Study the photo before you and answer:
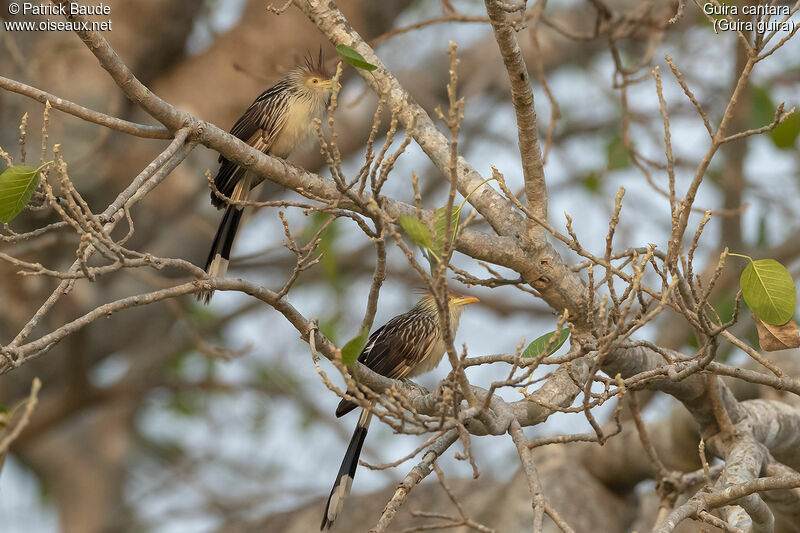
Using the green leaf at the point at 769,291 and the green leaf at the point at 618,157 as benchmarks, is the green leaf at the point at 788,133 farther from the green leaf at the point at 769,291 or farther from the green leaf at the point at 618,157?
the green leaf at the point at 769,291

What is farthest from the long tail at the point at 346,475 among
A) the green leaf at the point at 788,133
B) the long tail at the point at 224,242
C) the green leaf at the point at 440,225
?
the green leaf at the point at 788,133

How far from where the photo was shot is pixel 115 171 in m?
5.06

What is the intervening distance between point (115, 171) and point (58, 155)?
3373 mm

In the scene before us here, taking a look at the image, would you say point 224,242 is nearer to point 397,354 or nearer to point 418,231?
point 397,354

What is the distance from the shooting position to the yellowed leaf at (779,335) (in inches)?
84.5

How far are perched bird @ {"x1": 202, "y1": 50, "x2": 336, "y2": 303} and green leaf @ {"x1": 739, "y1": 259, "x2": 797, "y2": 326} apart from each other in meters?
1.65

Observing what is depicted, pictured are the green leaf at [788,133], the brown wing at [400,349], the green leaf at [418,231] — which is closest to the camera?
the green leaf at [418,231]

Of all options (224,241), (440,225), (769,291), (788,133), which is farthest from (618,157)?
(440,225)

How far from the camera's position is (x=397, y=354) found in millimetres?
3350

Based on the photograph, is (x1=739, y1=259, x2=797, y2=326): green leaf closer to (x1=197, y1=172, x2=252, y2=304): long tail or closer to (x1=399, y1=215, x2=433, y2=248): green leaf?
(x1=399, y1=215, x2=433, y2=248): green leaf

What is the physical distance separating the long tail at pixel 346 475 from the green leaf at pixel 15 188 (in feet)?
4.61

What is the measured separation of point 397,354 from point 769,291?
1607 mm

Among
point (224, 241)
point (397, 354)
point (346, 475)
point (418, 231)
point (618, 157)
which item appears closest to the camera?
point (418, 231)

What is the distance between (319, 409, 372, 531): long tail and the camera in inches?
115
